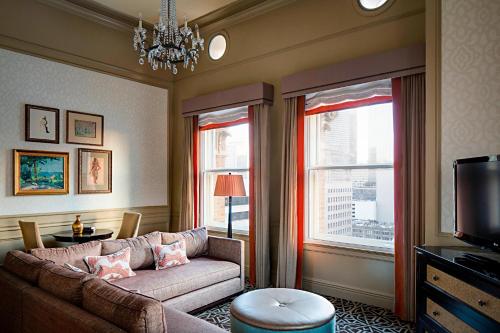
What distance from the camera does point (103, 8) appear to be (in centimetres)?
469

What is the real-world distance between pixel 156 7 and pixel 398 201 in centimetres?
391

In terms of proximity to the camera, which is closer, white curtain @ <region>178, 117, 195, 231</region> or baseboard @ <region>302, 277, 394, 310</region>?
baseboard @ <region>302, 277, 394, 310</region>

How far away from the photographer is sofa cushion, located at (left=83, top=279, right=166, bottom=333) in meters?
1.56

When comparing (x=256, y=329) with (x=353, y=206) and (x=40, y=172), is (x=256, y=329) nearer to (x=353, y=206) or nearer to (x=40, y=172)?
(x=353, y=206)

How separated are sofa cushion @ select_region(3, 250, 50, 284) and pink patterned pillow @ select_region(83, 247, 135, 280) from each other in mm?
574

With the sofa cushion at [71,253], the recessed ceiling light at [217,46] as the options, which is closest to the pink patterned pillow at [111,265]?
the sofa cushion at [71,253]

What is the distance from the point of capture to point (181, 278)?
129 inches

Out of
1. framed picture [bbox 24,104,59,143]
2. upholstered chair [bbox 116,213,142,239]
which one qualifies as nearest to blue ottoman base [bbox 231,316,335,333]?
upholstered chair [bbox 116,213,142,239]

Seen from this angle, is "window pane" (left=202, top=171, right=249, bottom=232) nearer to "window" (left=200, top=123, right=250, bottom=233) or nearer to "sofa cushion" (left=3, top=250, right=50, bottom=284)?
"window" (left=200, top=123, right=250, bottom=233)

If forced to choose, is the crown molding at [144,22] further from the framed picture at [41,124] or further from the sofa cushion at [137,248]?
the sofa cushion at [137,248]

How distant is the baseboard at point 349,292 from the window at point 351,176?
1.55 feet

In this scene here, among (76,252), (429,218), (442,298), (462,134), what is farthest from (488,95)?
(76,252)

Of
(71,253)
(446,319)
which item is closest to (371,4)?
(446,319)

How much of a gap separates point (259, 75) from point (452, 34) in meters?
2.41
